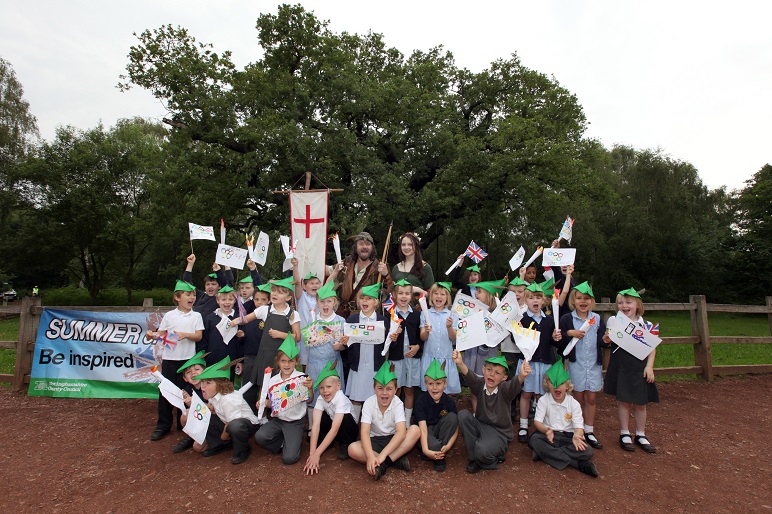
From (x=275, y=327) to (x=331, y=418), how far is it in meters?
1.21

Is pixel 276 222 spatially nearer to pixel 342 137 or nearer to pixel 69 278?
pixel 342 137

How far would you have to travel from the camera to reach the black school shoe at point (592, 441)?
15.9 feet

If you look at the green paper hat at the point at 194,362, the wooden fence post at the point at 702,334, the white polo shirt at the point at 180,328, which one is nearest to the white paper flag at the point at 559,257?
the wooden fence post at the point at 702,334

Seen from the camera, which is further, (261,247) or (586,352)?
(261,247)

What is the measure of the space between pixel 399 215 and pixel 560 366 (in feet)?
37.6

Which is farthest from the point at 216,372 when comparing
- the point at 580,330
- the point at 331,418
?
the point at 580,330

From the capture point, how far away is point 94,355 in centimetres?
686

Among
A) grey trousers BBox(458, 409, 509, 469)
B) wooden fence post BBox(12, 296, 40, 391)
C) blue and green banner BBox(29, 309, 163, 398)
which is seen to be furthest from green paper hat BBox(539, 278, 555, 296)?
wooden fence post BBox(12, 296, 40, 391)

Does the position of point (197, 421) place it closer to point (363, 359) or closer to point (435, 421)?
point (363, 359)

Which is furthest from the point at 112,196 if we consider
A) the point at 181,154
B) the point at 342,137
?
the point at 342,137

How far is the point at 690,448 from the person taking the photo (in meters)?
4.94

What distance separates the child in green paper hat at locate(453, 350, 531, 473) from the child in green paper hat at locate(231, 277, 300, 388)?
74.5 inches

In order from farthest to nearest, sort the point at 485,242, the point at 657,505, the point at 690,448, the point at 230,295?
the point at 485,242, the point at 230,295, the point at 690,448, the point at 657,505

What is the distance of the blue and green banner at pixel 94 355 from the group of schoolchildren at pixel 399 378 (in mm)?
1807
